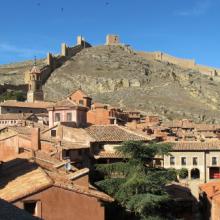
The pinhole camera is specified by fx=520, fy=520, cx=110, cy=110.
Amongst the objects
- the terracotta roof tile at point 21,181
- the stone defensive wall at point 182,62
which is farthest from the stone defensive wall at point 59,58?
the terracotta roof tile at point 21,181

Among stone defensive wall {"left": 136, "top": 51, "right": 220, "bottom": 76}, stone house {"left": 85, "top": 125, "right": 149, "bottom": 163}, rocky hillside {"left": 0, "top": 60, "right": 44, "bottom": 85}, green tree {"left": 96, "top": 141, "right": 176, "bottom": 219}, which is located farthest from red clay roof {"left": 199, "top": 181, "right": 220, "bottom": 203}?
stone defensive wall {"left": 136, "top": 51, "right": 220, "bottom": 76}

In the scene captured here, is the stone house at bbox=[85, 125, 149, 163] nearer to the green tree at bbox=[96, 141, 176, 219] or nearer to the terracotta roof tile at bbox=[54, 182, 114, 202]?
the green tree at bbox=[96, 141, 176, 219]

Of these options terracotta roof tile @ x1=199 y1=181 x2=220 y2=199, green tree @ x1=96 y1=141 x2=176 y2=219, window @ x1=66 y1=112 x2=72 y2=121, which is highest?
window @ x1=66 y1=112 x2=72 y2=121

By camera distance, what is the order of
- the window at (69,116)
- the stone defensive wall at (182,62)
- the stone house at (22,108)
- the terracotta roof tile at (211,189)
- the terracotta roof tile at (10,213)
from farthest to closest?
the stone defensive wall at (182,62), the stone house at (22,108), the window at (69,116), the terracotta roof tile at (211,189), the terracotta roof tile at (10,213)

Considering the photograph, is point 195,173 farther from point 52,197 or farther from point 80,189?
point 52,197

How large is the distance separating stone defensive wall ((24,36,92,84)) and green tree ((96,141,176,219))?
346ft

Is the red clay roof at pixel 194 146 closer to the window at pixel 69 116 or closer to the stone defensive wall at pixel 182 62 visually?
the window at pixel 69 116

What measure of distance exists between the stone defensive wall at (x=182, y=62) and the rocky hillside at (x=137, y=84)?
10.5 m

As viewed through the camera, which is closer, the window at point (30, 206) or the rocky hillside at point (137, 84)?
the window at point (30, 206)

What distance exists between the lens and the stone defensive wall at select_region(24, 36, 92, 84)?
141000 mm

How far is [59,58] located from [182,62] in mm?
49349

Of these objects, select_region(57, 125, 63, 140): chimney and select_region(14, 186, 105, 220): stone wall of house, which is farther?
select_region(57, 125, 63, 140): chimney

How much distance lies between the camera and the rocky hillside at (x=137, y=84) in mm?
125188

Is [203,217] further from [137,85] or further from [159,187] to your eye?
[137,85]
